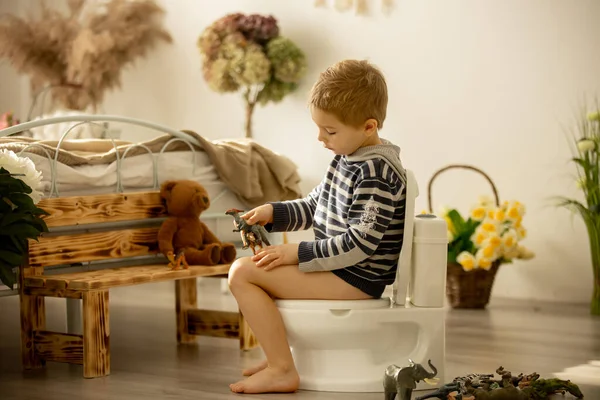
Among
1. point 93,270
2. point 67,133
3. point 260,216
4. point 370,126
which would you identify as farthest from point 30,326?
point 370,126

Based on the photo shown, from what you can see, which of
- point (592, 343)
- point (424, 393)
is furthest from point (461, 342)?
point (424, 393)

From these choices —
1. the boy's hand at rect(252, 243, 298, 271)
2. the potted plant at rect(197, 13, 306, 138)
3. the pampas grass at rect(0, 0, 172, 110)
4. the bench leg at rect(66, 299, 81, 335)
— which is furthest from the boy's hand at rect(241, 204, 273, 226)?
the pampas grass at rect(0, 0, 172, 110)

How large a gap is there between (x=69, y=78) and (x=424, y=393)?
135 inches

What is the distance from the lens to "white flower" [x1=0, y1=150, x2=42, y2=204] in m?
2.50

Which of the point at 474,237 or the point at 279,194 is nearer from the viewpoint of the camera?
the point at 279,194

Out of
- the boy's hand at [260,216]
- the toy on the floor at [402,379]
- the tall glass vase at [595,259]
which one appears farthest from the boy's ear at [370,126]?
the tall glass vase at [595,259]

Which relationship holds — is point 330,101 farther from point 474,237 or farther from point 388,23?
point 388,23

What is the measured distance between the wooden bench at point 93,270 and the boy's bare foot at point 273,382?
1.69 ft

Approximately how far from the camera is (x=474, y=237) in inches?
153

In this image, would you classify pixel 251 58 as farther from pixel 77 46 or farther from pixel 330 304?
pixel 330 304

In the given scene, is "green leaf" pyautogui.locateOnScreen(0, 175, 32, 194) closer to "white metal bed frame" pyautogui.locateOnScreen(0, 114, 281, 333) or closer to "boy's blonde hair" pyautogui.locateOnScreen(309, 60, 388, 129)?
"white metal bed frame" pyautogui.locateOnScreen(0, 114, 281, 333)

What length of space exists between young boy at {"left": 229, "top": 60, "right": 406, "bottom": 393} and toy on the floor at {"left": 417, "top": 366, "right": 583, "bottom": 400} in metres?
0.31

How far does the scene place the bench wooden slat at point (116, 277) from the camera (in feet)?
8.55

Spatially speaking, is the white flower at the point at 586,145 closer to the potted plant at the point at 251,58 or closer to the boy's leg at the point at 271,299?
the potted plant at the point at 251,58
